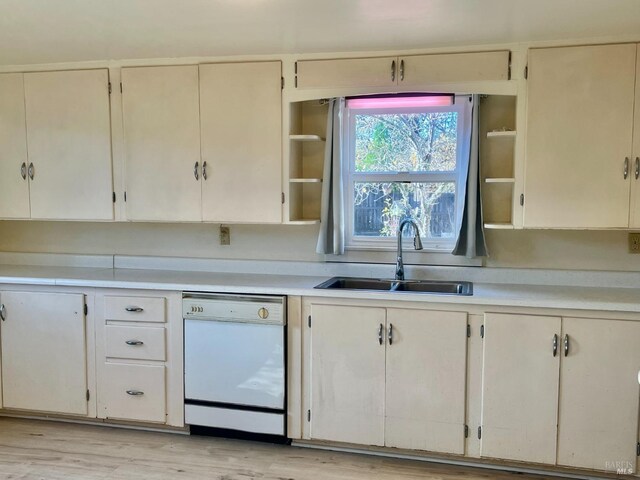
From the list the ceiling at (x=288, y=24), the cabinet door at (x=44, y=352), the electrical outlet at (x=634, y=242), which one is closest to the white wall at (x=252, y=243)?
the electrical outlet at (x=634, y=242)

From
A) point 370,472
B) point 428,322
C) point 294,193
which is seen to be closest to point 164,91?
point 294,193

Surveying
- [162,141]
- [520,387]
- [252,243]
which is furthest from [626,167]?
[162,141]

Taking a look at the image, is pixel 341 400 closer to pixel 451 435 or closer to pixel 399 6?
pixel 451 435

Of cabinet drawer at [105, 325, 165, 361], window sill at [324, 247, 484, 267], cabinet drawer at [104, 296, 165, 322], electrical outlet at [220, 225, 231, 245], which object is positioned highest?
electrical outlet at [220, 225, 231, 245]

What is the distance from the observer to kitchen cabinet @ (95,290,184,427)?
2.84 m

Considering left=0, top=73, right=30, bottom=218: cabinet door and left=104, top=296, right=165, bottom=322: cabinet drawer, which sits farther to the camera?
left=0, top=73, right=30, bottom=218: cabinet door

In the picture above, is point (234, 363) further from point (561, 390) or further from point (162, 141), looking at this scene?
point (561, 390)

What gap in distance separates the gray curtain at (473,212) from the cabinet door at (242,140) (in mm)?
1060

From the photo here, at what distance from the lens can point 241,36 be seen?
2.53 m

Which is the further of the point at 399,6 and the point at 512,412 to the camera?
the point at 512,412

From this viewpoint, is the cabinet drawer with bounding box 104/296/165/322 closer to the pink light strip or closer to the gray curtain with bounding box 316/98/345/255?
the gray curtain with bounding box 316/98/345/255

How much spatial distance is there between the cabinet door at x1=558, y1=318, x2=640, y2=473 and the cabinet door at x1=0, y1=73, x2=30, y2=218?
10.6 feet

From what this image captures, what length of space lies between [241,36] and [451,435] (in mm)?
2251

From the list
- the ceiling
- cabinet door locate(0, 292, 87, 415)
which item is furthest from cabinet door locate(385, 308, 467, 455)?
cabinet door locate(0, 292, 87, 415)
